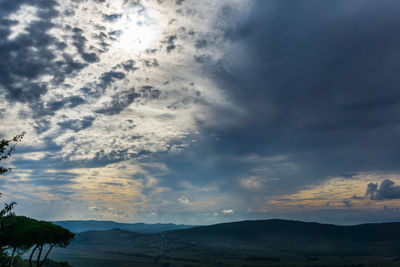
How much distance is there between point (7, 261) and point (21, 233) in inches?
1201

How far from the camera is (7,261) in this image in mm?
67938

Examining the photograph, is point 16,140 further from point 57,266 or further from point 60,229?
point 57,266

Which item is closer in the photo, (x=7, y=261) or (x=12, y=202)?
(x=12, y=202)

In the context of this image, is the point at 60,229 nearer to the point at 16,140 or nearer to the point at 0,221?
the point at 0,221

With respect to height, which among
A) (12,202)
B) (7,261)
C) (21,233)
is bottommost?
(7,261)

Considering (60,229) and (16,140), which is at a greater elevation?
(16,140)

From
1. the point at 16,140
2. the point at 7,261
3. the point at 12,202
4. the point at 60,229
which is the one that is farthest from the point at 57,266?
the point at 16,140

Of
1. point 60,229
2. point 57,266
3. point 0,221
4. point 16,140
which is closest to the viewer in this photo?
point 16,140

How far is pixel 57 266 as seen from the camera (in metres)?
107

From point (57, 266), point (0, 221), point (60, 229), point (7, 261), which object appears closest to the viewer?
point (0, 221)

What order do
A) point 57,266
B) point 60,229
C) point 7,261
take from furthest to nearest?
point 57,266
point 7,261
point 60,229

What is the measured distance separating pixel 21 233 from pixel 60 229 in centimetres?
809

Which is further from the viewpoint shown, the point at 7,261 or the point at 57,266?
the point at 57,266

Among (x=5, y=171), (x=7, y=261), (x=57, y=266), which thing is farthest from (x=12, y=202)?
(x=57, y=266)
